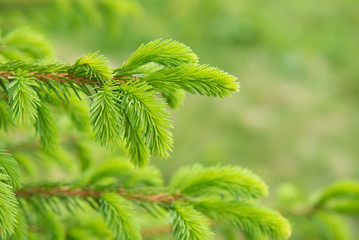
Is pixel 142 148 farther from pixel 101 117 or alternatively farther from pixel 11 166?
pixel 11 166

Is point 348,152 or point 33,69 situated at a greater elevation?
point 348,152

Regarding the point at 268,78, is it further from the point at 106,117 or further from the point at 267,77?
the point at 106,117

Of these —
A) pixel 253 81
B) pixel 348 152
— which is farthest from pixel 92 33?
pixel 348 152

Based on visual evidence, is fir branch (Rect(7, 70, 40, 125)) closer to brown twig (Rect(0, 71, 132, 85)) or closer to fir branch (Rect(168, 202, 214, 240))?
brown twig (Rect(0, 71, 132, 85))

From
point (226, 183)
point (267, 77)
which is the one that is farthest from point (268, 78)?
point (226, 183)

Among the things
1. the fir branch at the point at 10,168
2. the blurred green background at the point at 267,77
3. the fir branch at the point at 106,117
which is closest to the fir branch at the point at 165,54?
the fir branch at the point at 106,117

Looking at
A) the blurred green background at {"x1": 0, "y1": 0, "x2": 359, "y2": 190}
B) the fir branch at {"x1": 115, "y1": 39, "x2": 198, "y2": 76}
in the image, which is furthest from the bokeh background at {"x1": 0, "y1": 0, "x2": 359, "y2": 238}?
the fir branch at {"x1": 115, "y1": 39, "x2": 198, "y2": 76}

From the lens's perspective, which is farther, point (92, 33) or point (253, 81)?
point (92, 33)
